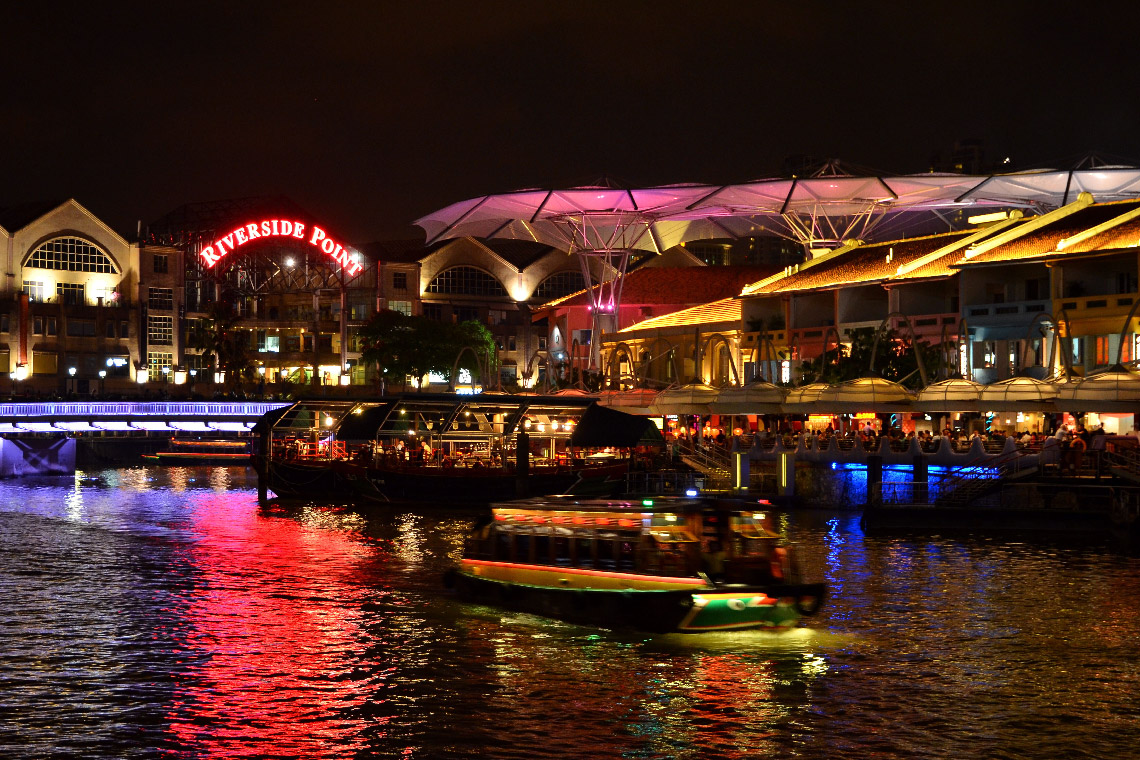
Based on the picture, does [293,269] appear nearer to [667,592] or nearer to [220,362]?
[220,362]

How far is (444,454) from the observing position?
7406 centimetres

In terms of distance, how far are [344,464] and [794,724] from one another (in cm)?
5090

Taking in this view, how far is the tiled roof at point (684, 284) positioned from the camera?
114 metres

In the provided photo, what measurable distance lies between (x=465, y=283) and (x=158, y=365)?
31.5 metres

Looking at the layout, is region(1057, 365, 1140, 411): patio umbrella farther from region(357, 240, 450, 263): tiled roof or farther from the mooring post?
region(357, 240, 450, 263): tiled roof

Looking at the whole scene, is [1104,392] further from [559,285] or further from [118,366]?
[559,285]

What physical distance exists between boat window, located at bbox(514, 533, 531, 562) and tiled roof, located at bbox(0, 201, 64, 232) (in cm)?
10749

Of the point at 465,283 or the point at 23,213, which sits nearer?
the point at 23,213

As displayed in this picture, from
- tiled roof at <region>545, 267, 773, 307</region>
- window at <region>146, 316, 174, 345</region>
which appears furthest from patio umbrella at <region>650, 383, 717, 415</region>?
window at <region>146, 316, 174, 345</region>

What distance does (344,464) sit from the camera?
241 ft

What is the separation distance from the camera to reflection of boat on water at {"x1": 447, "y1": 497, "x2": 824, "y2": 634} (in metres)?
30.6

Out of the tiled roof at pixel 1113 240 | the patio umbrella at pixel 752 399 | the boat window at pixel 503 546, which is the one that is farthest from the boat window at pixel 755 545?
the tiled roof at pixel 1113 240

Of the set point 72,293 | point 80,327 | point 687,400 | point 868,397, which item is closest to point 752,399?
point 687,400

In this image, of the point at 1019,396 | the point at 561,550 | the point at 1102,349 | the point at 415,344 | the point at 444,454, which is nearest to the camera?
the point at 561,550
